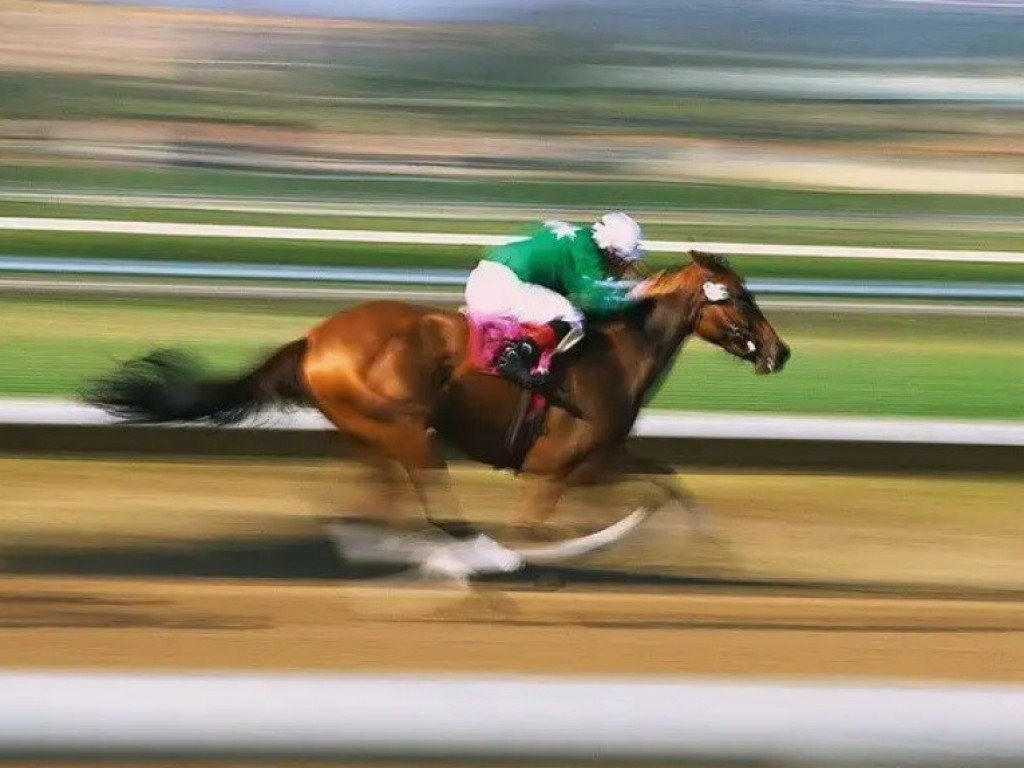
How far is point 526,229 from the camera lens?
1240cm

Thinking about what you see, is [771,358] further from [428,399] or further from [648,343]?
[428,399]

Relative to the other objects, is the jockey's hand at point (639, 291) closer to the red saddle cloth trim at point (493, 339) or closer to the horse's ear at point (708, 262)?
the horse's ear at point (708, 262)

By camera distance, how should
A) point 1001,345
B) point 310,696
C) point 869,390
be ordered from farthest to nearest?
1. point 1001,345
2. point 869,390
3. point 310,696

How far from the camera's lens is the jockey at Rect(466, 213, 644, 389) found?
496 centimetres

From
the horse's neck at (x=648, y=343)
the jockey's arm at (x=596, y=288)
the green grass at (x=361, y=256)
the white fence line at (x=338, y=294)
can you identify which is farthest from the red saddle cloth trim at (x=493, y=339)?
the green grass at (x=361, y=256)

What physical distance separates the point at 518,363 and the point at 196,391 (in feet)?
3.11

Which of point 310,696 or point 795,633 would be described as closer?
point 310,696

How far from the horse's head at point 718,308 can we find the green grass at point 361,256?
845 centimetres

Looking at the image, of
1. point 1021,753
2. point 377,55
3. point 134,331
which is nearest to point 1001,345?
point 134,331

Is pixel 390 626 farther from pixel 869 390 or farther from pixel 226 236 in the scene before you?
pixel 226 236

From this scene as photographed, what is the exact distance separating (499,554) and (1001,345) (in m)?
6.64

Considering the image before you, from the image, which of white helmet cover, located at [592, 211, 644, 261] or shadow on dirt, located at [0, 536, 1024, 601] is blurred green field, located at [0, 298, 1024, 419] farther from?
white helmet cover, located at [592, 211, 644, 261]

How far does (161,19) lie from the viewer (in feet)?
66.1

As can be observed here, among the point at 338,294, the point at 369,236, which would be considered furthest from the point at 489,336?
the point at 369,236
